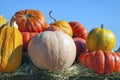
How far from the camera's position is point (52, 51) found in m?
3.64

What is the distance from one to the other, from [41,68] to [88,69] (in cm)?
58

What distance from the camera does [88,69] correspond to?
377cm

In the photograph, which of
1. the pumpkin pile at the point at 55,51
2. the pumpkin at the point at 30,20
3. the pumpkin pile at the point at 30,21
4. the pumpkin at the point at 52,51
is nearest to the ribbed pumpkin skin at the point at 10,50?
the pumpkin pile at the point at 55,51

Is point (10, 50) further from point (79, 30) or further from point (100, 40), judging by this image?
point (79, 30)

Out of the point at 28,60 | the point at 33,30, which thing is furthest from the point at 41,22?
the point at 28,60

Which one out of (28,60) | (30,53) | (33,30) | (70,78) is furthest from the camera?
(33,30)

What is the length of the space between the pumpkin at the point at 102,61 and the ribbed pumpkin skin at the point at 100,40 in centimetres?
22

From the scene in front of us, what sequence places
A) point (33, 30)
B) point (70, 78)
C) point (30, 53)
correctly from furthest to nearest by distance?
1. point (33, 30)
2. point (30, 53)
3. point (70, 78)

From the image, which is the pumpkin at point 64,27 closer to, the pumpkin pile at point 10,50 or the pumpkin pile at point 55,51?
the pumpkin pile at point 55,51

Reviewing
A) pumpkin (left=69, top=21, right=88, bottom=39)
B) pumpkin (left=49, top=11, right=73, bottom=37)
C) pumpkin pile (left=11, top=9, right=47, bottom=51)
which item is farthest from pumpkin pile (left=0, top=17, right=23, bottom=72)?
pumpkin (left=69, top=21, right=88, bottom=39)

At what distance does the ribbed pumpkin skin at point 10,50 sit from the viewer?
3.73 m

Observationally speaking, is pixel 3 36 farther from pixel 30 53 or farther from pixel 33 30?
pixel 33 30

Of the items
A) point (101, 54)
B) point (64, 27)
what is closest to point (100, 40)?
point (101, 54)

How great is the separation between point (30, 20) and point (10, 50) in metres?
1.14
